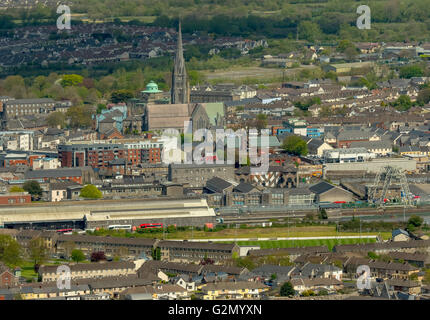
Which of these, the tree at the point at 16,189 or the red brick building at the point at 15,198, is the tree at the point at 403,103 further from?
the red brick building at the point at 15,198

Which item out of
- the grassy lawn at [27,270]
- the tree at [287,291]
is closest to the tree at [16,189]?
the grassy lawn at [27,270]

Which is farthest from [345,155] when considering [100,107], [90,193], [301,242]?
[100,107]

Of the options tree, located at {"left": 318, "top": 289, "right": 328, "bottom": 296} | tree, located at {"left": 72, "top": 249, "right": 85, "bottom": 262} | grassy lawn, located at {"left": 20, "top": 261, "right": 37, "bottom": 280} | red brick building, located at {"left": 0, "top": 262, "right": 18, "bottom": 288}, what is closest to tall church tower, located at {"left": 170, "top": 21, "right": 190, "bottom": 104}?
tree, located at {"left": 72, "top": 249, "right": 85, "bottom": 262}

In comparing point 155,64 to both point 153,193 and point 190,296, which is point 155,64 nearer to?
point 153,193

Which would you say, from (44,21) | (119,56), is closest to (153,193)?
(119,56)

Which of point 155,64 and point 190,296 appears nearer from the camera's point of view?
point 190,296

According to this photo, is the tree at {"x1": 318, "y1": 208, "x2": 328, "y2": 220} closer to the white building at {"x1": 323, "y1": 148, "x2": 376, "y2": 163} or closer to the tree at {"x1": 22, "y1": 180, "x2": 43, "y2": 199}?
the white building at {"x1": 323, "y1": 148, "x2": 376, "y2": 163}
